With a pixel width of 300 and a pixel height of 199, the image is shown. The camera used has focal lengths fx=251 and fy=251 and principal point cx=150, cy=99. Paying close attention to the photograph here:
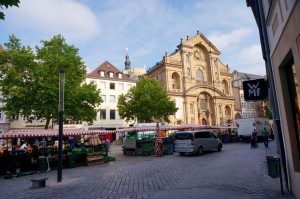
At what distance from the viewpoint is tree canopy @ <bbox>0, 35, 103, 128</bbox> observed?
2631 centimetres

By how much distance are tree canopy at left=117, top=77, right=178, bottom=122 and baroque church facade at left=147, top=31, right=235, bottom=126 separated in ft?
31.9

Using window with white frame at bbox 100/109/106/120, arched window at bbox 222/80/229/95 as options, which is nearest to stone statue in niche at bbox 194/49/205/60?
arched window at bbox 222/80/229/95

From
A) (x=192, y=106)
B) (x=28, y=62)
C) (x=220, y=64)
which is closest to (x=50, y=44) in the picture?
(x=28, y=62)

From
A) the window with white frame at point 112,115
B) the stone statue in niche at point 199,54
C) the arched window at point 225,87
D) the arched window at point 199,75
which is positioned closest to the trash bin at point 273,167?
the window with white frame at point 112,115

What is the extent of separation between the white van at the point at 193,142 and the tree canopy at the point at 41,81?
12.3 meters

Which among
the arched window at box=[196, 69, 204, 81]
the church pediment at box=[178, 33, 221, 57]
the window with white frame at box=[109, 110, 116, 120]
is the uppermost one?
the church pediment at box=[178, 33, 221, 57]

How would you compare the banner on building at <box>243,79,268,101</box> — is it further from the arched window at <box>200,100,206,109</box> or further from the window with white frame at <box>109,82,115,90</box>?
the arched window at <box>200,100,206,109</box>

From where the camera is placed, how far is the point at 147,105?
43.1 metres

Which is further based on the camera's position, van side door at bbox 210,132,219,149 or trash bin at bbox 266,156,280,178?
van side door at bbox 210,132,219,149

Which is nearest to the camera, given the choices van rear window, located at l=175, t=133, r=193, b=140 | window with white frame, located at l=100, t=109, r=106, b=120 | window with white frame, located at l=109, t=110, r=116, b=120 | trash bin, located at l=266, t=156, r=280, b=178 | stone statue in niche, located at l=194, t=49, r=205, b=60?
trash bin, located at l=266, t=156, r=280, b=178

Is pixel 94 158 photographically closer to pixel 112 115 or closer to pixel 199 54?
pixel 112 115

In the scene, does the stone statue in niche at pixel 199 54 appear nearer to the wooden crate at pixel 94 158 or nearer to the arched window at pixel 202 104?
the arched window at pixel 202 104

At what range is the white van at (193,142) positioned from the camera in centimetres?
2081

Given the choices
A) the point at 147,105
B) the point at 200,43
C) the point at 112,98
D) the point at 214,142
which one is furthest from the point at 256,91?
the point at 200,43
